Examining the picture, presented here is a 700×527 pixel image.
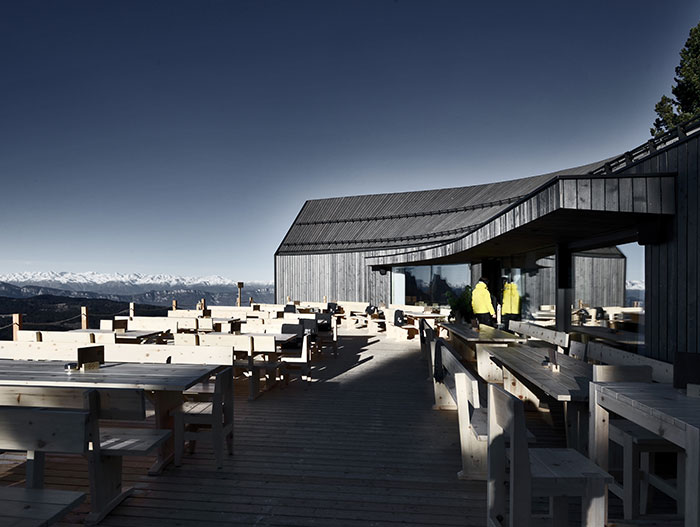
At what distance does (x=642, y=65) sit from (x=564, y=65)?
26.1 feet

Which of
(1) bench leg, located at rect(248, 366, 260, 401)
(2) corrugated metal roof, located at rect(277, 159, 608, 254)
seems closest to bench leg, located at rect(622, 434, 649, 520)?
(1) bench leg, located at rect(248, 366, 260, 401)

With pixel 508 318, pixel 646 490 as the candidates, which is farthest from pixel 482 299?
pixel 646 490

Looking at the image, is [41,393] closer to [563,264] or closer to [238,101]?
[563,264]

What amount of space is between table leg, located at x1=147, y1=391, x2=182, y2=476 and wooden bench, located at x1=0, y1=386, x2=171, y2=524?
1.38ft

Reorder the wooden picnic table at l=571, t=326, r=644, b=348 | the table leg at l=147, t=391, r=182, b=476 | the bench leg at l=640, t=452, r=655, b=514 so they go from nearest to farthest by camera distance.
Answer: the bench leg at l=640, t=452, r=655, b=514, the table leg at l=147, t=391, r=182, b=476, the wooden picnic table at l=571, t=326, r=644, b=348

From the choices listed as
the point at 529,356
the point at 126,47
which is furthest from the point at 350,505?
the point at 126,47

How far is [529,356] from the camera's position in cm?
518

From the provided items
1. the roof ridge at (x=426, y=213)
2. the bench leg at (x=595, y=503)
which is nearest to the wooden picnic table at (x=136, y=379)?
the bench leg at (x=595, y=503)

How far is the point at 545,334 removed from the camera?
23.8 ft

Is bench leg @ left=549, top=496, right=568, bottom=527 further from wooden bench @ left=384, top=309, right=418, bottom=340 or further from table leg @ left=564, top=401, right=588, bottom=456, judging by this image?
wooden bench @ left=384, top=309, right=418, bottom=340

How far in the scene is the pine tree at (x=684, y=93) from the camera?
65.2ft

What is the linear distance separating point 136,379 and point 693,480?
3.84 m

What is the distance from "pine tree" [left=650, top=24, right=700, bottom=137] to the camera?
19875mm

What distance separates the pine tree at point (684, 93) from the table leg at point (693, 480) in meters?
22.2
